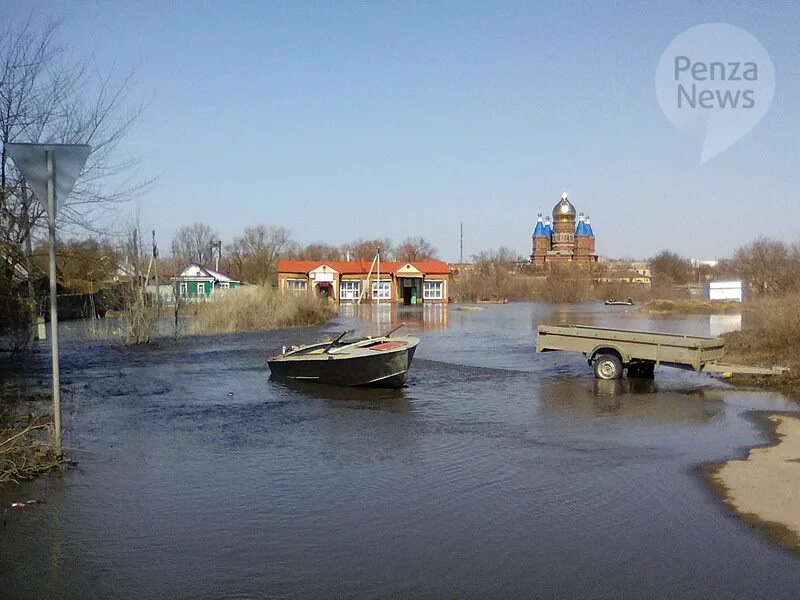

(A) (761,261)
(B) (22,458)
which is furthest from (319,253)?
(B) (22,458)

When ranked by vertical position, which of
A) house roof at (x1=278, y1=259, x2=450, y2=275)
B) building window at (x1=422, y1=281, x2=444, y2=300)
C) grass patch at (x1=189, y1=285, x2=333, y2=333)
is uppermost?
house roof at (x1=278, y1=259, x2=450, y2=275)

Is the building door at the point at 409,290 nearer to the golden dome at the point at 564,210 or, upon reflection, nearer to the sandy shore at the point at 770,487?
the golden dome at the point at 564,210

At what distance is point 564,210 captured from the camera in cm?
12888

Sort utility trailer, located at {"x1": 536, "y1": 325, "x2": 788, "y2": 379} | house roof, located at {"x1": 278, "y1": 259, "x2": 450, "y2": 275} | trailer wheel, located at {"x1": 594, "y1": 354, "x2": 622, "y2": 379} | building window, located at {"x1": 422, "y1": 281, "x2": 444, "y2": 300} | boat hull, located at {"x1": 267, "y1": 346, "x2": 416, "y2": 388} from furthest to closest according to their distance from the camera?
building window, located at {"x1": 422, "y1": 281, "x2": 444, "y2": 300} → house roof, located at {"x1": 278, "y1": 259, "x2": 450, "y2": 275} → trailer wheel, located at {"x1": 594, "y1": 354, "x2": 622, "y2": 379} → utility trailer, located at {"x1": 536, "y1": 325, "x2": 788, "y2": 379} → boat hull, located at {"x1": 267, "y1": 346, "x2": 416, "y2": 388}

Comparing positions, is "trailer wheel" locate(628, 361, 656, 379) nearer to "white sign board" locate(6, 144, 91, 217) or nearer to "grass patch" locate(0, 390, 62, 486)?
"grass patch" locate(0, 390, 62, 486)

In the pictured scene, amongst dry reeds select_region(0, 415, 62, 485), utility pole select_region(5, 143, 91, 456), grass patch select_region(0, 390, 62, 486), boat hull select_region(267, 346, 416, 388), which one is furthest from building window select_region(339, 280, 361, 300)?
utility pole select_region(5, 143, 91, 456)

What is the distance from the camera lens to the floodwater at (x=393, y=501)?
20.6ft

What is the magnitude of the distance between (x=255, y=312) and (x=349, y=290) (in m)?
42.3

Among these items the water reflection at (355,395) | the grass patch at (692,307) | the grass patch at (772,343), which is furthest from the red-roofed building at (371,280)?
the water reflection at (355,395)

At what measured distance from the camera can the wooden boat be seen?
57.8 feet

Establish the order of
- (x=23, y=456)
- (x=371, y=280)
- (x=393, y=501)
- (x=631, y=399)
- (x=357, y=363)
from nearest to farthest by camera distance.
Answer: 1. (x=393, y=501)
2. (x=23, y=456)
3. (x=631, y=399)
4. (x=357, y=363)
5. (x=371, y=280)

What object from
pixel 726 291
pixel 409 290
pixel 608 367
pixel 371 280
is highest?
pixel 371 280

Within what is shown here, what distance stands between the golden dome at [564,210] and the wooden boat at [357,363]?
375 ft

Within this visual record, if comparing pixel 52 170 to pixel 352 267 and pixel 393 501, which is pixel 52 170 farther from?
pixel 352 267
